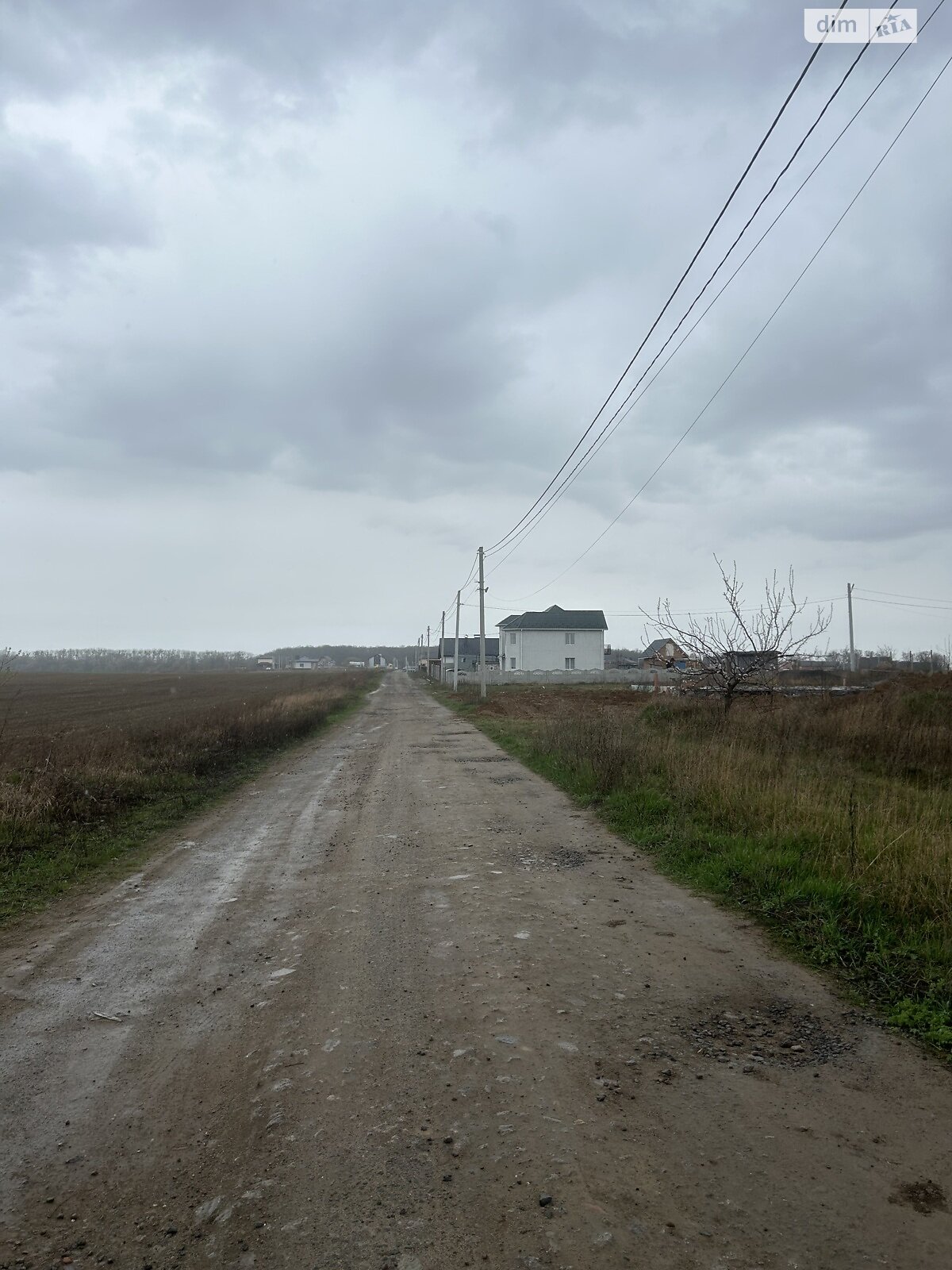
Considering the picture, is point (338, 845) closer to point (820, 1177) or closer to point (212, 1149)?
point (212, 1149)

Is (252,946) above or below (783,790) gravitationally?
below

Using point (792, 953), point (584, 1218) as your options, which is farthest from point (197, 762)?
point (584, 1218)

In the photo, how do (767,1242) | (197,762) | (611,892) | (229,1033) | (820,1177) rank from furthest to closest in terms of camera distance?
(197,762) < (611,892) < (229,1033) < (820,1177) < (767,1242)

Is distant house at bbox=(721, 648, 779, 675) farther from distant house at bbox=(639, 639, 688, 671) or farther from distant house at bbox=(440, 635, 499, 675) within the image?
distant house at bbox=(440, 635, 499, 675)

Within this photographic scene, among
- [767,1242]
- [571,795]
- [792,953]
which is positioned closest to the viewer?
[767,1242]

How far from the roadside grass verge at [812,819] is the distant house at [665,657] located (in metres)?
1.54

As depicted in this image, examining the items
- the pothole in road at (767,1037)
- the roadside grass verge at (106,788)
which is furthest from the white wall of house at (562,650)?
the pothole in road at (767,1037)

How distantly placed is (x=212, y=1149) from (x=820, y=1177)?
7.69 feet

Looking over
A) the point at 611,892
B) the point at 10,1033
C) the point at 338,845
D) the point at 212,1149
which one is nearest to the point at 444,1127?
the point at 212,1149

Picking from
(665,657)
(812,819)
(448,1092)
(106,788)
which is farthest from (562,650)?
(448,1092)

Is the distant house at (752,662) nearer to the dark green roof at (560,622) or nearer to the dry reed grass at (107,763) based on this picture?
the dry reed grass at (107,763)

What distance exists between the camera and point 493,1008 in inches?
173

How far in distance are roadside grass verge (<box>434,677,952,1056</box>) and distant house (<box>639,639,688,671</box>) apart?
1.54 m

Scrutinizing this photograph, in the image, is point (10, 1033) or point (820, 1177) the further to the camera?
point (10, 1033)
